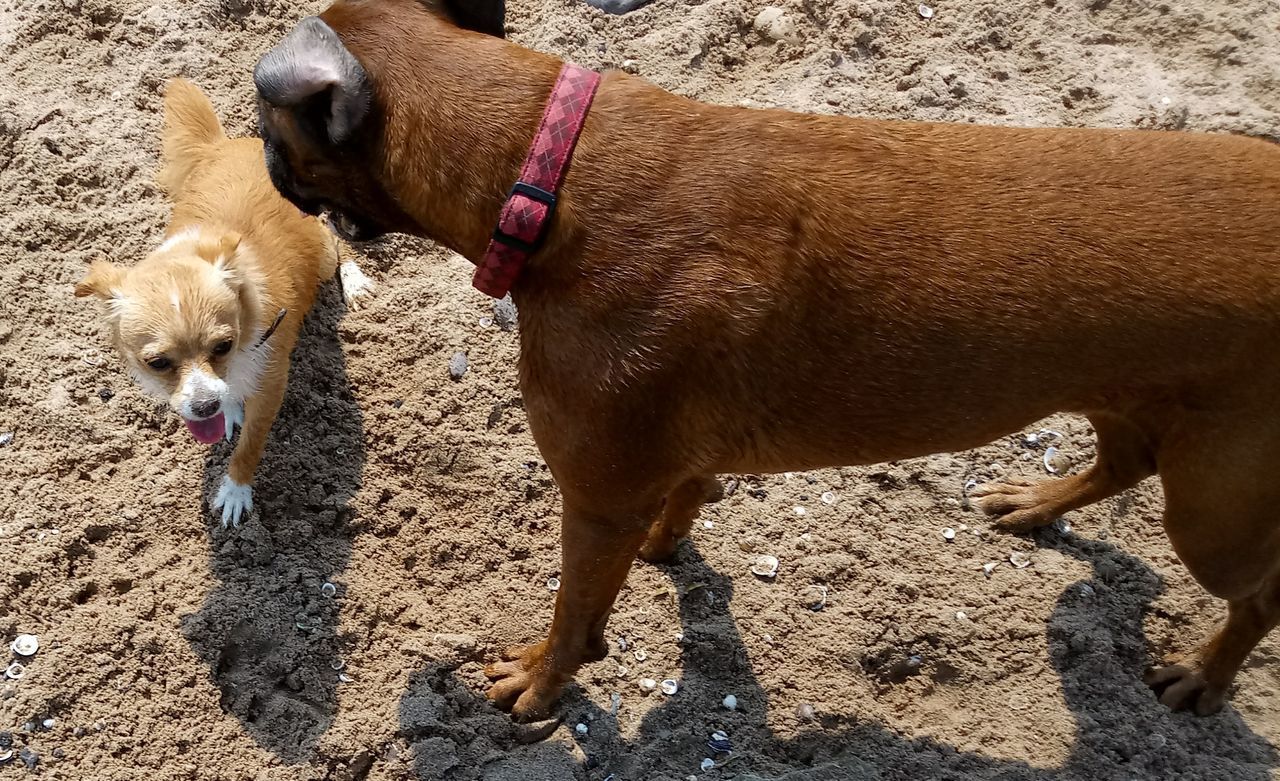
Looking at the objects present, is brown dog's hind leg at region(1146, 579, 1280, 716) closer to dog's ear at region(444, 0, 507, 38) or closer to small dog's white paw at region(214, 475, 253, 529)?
dog's ear at region(444, 0, 507, 38)

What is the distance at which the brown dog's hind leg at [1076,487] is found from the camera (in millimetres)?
2932

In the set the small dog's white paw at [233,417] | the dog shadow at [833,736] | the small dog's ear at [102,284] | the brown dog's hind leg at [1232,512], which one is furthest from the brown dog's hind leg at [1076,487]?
the small dog's ear at [102,284]

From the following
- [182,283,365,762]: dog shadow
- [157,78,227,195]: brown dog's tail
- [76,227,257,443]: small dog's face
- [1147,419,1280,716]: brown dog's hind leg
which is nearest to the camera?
[1147,419,1280,716]: brown dog's hind leg

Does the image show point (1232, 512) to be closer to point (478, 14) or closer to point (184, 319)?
point (478, 14)

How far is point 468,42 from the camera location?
2215mm

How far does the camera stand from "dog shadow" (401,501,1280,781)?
3.09 meters

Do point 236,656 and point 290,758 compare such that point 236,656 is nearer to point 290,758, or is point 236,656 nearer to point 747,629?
point 290,758

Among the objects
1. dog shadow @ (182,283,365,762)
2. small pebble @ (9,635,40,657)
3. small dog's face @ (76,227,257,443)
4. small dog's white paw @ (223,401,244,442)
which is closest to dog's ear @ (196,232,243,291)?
small dog's face @ (76,227,257,443)

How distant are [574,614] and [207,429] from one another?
1.43 meters

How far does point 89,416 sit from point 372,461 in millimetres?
1101

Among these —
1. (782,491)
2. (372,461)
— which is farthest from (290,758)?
(782,491)

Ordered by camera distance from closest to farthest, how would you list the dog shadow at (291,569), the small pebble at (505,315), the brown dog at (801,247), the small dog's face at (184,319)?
the brown dog at (801,247) → the small dog's face at (184,319) → the dog shadow at (291,569) → the small pebble at (505,315)

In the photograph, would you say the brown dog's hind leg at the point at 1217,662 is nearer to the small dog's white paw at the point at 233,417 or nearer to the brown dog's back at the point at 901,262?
the brown dog's back at the point at 901,262

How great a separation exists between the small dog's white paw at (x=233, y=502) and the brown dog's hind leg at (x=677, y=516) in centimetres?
148
